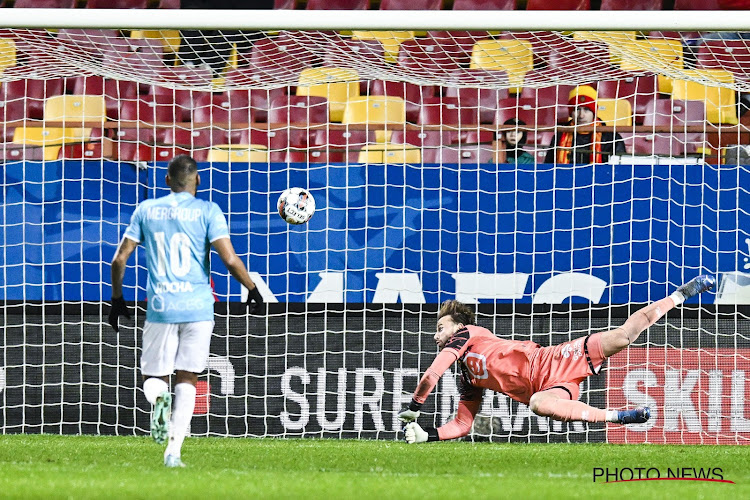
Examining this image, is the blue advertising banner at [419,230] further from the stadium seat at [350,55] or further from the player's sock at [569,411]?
the player's sock at [569,411]

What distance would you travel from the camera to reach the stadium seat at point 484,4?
11.5 metres

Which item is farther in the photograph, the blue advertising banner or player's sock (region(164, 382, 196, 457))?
the blue advertising banner

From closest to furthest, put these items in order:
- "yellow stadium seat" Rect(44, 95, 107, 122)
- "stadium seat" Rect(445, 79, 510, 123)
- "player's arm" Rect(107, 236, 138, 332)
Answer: "player's arm" Rect(107, 236, 138, 332) < "yellow stadium seat" Rect(44, 95, 107, 122) < "stadium seat" Rect(445, 79, 510, 123)

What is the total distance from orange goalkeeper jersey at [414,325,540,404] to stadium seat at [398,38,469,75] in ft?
6.92

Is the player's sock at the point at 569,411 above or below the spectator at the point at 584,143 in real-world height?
below

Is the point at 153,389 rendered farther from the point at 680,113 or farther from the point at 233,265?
the point at 680,113

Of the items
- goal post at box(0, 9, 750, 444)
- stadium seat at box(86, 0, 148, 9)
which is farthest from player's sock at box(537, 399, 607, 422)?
stadium seat at box(86, 0, 148, 9)

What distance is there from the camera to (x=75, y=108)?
944cm

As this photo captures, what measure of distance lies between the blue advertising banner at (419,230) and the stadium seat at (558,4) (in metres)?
3.36

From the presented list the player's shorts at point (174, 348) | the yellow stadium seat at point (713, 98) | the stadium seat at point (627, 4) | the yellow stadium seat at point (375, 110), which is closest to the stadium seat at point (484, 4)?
the stadium seat at point (627, 4)

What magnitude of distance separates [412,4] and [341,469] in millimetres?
7023

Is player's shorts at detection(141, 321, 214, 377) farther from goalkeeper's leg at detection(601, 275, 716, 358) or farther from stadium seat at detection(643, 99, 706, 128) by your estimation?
stadium seat at detection(643, 99, 706, 128)

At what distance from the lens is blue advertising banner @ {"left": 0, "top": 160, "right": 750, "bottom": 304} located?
8109 millimetres

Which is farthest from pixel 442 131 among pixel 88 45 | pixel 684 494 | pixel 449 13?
pixel 684 494
